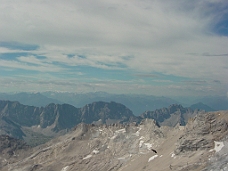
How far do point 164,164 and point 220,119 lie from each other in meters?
31.1

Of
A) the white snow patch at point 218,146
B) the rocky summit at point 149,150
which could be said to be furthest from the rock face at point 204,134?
the white snow patch at point 218,146

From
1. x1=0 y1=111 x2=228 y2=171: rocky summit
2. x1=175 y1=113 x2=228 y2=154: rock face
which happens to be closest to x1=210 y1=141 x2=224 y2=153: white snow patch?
x1=0 y1=111 x2=228 y2=171: rocky summit

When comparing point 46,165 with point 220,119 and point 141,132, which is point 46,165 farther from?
point 220,119

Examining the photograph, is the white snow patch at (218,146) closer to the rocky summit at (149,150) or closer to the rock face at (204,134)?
the rocky summit at (149,150)

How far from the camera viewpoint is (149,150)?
148 metres

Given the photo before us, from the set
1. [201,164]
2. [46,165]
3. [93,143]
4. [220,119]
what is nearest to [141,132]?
[93,143]

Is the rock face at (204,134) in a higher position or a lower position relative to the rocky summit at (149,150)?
higher

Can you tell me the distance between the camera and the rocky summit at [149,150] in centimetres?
9852

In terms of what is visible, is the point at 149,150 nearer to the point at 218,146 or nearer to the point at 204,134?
the point at 204,134

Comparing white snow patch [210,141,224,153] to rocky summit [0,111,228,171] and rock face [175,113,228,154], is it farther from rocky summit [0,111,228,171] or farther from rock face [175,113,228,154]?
rock face [175,113,228,154]

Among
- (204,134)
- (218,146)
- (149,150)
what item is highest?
(204,134)

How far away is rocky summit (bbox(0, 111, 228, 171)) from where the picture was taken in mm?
98519

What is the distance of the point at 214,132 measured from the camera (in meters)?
112

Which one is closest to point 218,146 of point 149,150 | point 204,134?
point 204,134
